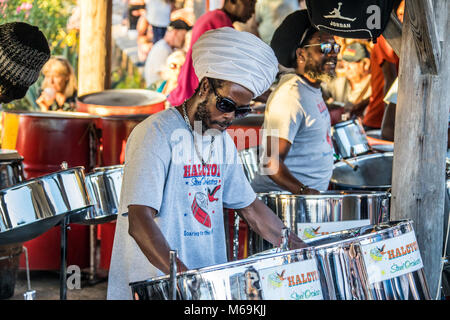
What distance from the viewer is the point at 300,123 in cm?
282

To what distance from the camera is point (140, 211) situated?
1656 mm

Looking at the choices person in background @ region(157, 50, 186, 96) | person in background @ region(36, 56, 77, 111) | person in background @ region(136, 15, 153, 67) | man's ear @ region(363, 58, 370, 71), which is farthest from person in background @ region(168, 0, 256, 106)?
person in background @ region(136, 15, 153, 67)

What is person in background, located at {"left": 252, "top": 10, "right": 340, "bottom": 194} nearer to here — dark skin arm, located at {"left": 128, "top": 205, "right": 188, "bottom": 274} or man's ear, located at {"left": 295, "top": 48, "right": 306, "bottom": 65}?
man's ear, located at {"left": 295, "top": 48, "right": 306, "bottom": 65}

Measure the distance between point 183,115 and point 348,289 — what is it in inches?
21.9

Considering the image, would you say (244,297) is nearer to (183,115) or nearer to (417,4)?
(183,115)

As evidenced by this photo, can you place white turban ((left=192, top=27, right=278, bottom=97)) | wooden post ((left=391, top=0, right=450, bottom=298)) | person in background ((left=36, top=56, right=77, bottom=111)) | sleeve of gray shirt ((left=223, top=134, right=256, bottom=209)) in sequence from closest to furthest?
white turban ((left=192, top=27, right=278, bottom=97)), sleeve of gray shirt ((left=223, top=134, right=256, bottom=209)), wooden post ((left=391, top=0, right=450, bottom=298)), person in background ((left=36, top=56, right=77, bottom=111))

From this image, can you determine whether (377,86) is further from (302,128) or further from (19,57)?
(19,57)

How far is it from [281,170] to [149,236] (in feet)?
3.78

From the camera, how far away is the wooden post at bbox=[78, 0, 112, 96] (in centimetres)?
471

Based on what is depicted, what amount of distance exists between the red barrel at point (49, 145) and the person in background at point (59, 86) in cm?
165

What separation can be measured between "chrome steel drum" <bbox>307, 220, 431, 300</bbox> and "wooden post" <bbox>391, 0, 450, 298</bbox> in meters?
0.56

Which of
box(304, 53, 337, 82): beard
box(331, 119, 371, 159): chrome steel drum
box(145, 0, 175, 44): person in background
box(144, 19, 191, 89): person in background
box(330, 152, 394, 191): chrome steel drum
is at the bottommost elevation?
box(330, 152, 394, 191): chrome steel drum

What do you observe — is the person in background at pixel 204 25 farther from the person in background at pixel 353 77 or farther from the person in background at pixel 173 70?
the person in background at pixel 353 77
